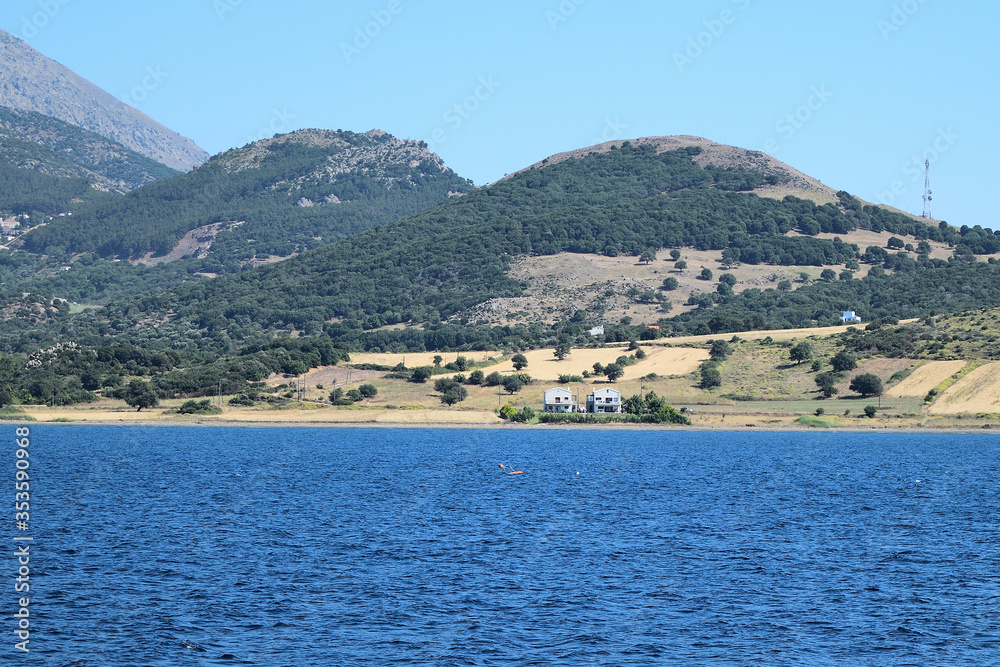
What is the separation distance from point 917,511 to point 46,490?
44.4 m

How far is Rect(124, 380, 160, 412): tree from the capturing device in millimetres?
117438

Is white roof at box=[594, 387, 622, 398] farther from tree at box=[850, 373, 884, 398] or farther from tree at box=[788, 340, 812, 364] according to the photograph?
tree at box=[788, 340, 812, 364]

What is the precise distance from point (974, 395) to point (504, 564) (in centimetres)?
9336

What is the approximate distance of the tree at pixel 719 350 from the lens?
139 metres

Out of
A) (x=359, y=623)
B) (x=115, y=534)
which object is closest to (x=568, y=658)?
(x=359, y=623)

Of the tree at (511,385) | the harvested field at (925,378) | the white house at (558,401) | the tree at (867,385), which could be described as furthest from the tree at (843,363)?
the tree at (511,385)

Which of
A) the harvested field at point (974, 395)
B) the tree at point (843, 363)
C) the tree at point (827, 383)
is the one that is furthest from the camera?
the tree at point (843, 363)

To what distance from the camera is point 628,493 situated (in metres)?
61.5

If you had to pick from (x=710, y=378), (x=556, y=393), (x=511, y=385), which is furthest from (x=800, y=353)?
(x=511, y=385)

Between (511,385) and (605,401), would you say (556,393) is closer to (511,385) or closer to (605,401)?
(605,401)

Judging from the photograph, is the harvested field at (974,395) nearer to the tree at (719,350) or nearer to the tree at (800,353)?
the tree at (800,353)

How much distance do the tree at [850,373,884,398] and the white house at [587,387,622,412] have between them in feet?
86.0

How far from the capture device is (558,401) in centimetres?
12031

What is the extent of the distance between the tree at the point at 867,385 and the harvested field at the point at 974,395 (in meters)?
6.45
